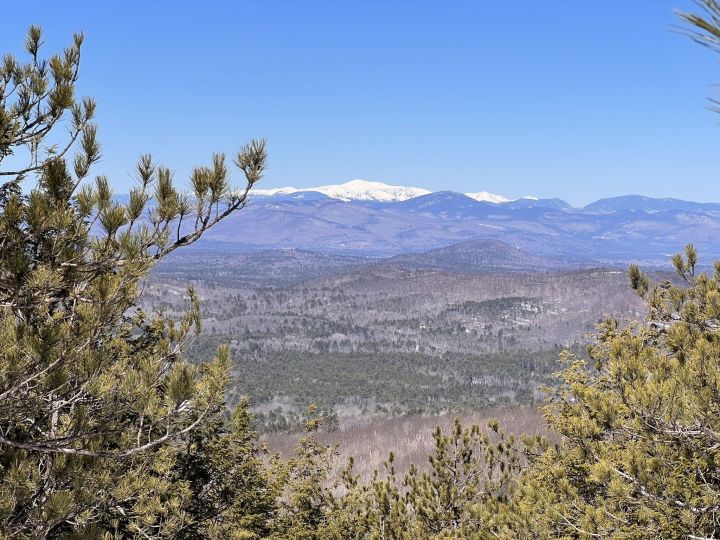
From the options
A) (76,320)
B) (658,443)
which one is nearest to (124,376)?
(76,320)

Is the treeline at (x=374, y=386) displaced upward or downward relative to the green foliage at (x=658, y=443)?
downward

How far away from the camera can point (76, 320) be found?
4.61 metres

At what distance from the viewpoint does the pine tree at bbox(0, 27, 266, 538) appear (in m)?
4.25

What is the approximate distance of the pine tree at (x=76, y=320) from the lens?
167 inches

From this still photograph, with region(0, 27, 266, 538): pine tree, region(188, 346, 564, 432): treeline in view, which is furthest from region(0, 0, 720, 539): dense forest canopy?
region(188, 346, 564, 432): treeline

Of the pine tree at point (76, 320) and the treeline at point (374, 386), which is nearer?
the pine tree at point (76, 320)

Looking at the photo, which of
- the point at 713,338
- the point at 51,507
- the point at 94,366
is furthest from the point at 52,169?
the point at 713,338

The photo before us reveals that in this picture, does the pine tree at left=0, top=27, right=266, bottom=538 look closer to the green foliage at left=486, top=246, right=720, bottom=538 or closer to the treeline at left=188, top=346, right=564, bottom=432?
the green foliage at left=486, top=246, right=720, bottom=538

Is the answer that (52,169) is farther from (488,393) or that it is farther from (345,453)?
(488,393)

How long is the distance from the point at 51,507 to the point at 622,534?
554cm

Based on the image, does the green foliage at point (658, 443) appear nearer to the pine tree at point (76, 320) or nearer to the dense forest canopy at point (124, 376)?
the dense forest canopy at point (124, 376)

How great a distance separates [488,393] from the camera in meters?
169

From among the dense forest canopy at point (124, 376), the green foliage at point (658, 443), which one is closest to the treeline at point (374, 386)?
the green foliage at point (658, 443)

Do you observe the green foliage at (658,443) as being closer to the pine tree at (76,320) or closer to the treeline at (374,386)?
the pine tree at (76,320)
